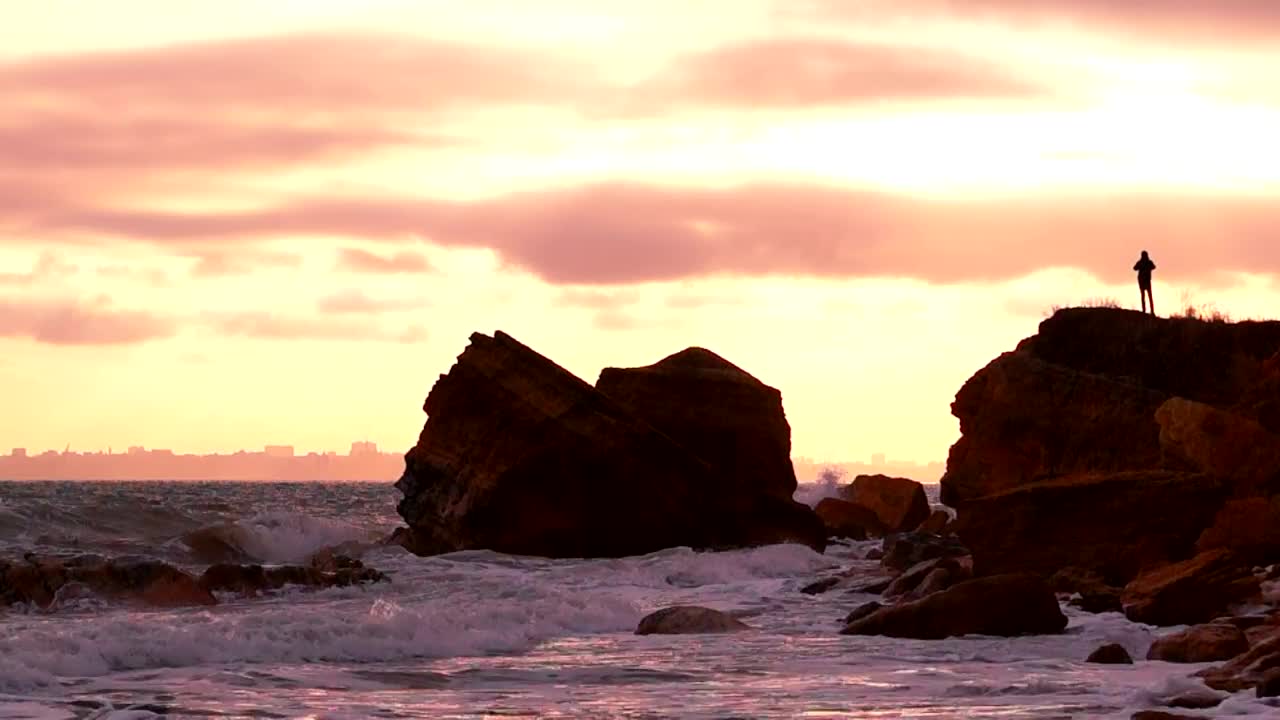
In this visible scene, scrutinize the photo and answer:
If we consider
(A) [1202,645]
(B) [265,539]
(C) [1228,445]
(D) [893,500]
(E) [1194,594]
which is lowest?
(A) [1202,645]

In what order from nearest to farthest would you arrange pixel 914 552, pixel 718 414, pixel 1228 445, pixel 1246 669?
pixel 1246 669 → pixel 1228 445 → pixel 914 552 → pixel 718 414

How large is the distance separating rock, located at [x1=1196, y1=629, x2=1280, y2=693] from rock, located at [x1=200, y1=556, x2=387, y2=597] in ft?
46.3

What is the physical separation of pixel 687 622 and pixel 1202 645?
6045 mm

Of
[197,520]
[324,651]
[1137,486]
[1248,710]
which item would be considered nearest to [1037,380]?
[1137,486]

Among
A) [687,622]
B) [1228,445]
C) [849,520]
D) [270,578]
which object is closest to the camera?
[687,622]

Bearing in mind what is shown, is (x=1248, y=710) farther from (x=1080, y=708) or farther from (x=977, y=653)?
(x=977, y=653)

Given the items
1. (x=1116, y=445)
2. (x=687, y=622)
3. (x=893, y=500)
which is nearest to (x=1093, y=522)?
(x=687, y=622)

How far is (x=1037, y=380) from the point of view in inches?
1123

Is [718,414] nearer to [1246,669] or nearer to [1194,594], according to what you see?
[1194,594]

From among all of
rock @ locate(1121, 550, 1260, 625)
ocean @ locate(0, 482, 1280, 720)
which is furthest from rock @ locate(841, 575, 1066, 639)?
rock @ locate(1121, 550, 1260, 625)

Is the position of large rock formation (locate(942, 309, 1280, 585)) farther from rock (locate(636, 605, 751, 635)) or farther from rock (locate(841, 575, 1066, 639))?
rock (locate(636, 605, 751, 635))

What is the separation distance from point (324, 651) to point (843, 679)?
5129 mm

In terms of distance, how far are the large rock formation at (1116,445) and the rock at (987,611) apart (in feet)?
9.09

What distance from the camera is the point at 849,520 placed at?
40062mm
